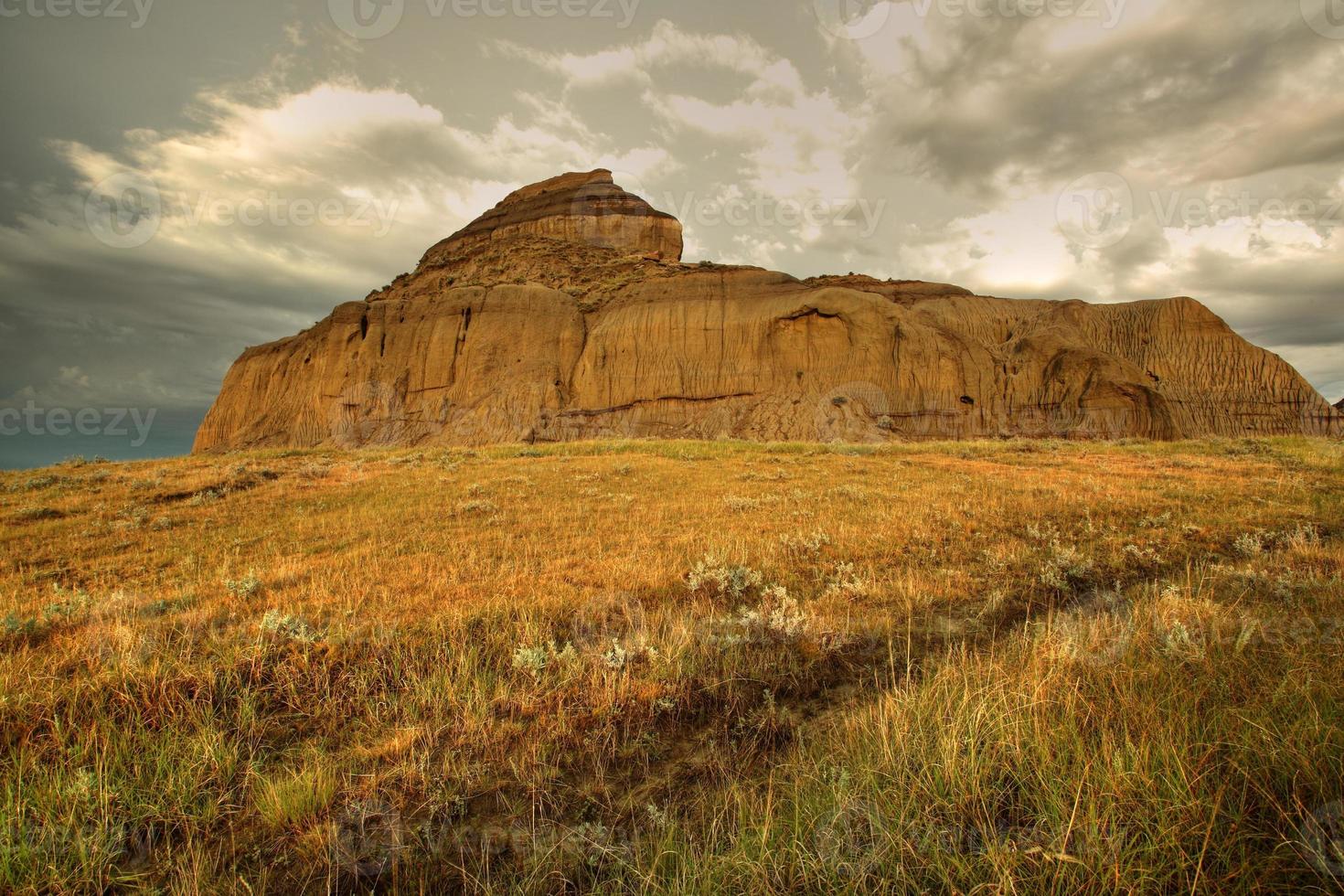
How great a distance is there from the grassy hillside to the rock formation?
110 ft

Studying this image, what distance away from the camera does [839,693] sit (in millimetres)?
3814

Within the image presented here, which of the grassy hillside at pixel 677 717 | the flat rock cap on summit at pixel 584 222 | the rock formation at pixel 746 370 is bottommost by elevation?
the grassy hillside at pixel 677 717

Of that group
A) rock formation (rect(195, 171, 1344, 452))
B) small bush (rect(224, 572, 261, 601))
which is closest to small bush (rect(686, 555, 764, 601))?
small bush (rect(224, 572, 261, 601))

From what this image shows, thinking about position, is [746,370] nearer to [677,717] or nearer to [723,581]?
[723,581]

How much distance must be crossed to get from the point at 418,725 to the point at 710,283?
4998 centimetres

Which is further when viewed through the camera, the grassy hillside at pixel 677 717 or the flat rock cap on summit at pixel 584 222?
the flat rock cap on summit at pixel 584 222

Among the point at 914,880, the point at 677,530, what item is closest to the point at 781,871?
the point at 914,880

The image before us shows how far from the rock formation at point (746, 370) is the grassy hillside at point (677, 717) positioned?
3354 cm

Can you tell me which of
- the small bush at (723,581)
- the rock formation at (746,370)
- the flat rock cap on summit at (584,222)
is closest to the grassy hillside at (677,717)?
the small bush at (723,581)

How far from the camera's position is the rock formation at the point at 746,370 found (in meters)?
41.5

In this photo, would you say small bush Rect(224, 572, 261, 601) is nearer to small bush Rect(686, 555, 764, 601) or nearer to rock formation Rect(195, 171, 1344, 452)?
small bush Rect(686, 555, 764, 601)

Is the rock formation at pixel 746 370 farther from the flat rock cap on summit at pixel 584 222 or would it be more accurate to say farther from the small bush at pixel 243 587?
the small bush at pixel 243 587

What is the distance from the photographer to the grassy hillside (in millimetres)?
2148

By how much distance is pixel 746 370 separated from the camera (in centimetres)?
4494
